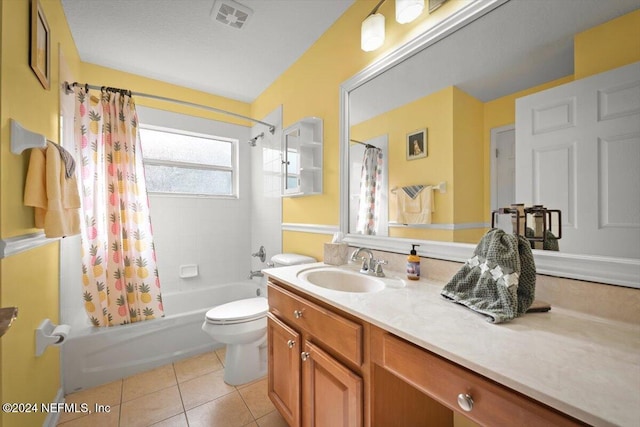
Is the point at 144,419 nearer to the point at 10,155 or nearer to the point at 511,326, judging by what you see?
the point at 10,155

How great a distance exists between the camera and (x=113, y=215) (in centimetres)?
196

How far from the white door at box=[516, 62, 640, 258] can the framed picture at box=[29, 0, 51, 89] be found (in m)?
2.08

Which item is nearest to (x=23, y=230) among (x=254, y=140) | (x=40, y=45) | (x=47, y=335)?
(x=47, y=335)

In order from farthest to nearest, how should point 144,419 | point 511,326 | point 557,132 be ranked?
point 144,419, point 557,132, point 511,326

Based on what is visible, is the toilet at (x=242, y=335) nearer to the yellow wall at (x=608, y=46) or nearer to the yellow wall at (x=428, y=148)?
the yellow wall at (x=428, y=148)

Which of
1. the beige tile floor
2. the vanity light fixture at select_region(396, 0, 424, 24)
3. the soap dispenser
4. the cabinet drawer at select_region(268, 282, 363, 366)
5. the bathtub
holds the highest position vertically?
the vanity light fixture at select_region(396, 0, 424, 24)

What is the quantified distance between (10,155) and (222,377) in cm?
175

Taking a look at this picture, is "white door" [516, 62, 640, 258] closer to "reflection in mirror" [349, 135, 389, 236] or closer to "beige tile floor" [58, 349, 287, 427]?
"reflection in mirror" [349, 135, 389, 236]

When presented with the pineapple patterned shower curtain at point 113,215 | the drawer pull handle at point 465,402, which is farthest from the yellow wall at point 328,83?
the drawer pull handle at point 465,402

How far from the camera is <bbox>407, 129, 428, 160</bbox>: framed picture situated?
1.28 m

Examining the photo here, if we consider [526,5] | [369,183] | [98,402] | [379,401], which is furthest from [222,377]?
[526,5]

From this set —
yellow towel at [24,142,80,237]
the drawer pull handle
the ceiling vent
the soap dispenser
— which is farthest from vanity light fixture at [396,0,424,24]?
yellow towel at [24,142,80,237]

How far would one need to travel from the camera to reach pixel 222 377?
190cm

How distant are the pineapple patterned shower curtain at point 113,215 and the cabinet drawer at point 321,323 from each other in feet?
4.37
